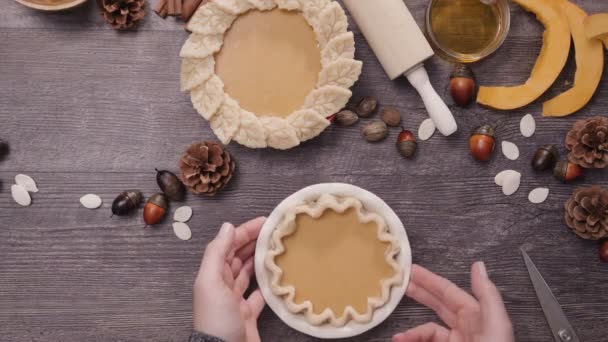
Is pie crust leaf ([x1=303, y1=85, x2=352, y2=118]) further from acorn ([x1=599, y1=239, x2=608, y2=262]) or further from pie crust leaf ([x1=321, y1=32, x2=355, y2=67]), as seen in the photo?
acorn ([x1=599, y1=239, x2=608, y2=262])

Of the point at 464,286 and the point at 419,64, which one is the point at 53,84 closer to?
→ the point at 419,64

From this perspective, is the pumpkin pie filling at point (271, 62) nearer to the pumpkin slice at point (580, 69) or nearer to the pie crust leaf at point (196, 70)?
the pie crust leaf at point (196, 70)

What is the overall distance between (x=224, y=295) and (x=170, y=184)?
34cm

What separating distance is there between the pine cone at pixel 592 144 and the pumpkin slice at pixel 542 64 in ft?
0.48

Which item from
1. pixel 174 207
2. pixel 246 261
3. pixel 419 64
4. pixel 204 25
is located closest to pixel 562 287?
pixel 419 64

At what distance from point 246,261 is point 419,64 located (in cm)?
68

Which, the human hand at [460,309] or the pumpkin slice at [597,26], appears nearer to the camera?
the human hand at [460,309]

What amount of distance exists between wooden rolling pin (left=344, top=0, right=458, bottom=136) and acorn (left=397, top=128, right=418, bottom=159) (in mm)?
90

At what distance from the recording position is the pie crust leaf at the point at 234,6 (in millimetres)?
1371

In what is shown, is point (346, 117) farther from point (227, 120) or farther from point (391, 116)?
point (227, 120)

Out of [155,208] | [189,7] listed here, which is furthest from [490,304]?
[189,7]

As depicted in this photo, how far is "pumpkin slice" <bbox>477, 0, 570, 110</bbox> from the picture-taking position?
4.63 ft

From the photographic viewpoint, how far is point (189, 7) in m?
1.44

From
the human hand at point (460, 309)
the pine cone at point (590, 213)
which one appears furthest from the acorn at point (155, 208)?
the pine cone at point (590, 213)
